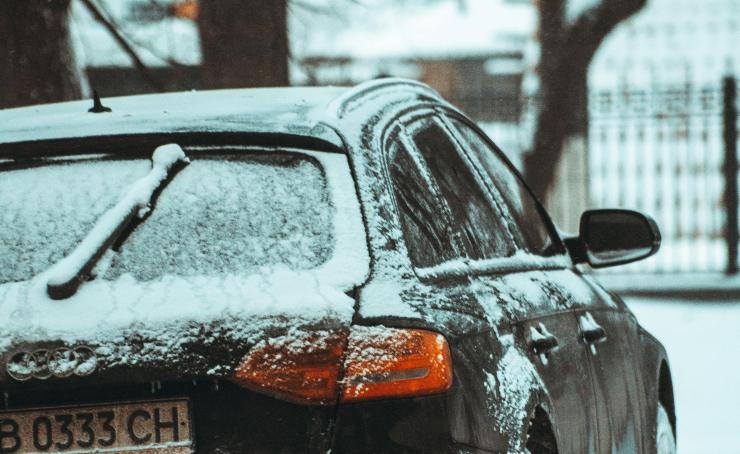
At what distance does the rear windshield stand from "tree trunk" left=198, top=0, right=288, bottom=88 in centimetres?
548

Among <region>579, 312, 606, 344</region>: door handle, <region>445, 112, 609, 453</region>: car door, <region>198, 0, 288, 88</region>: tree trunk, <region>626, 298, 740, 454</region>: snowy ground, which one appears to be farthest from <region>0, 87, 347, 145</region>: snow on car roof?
<region>198, 0, 288, 88</region>: tree trunk

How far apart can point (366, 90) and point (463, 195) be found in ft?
1.23

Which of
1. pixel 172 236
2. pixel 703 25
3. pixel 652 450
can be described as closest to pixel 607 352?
pixel 652 450

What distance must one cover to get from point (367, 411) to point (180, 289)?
0.43m

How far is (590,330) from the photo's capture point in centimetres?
414

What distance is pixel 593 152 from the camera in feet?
57.7

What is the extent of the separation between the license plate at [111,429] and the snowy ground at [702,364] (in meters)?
5.33

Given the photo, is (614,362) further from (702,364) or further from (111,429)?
(702,364)

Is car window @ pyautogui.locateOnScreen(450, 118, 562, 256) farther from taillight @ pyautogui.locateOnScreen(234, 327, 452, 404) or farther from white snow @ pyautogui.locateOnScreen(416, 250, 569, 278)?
taillight @ pyautogui.locateOnScreen(234, 327, 452, 404)

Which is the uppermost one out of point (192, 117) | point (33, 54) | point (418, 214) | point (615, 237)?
point (33, 54)

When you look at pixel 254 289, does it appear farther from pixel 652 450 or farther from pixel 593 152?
pixel 593 152

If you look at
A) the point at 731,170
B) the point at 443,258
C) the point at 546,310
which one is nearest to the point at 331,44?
the point at 731,170

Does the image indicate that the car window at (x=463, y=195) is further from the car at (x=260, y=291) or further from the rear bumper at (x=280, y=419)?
the rear bumper at (x=280, y=419)

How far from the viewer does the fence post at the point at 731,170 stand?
54.9 feet
